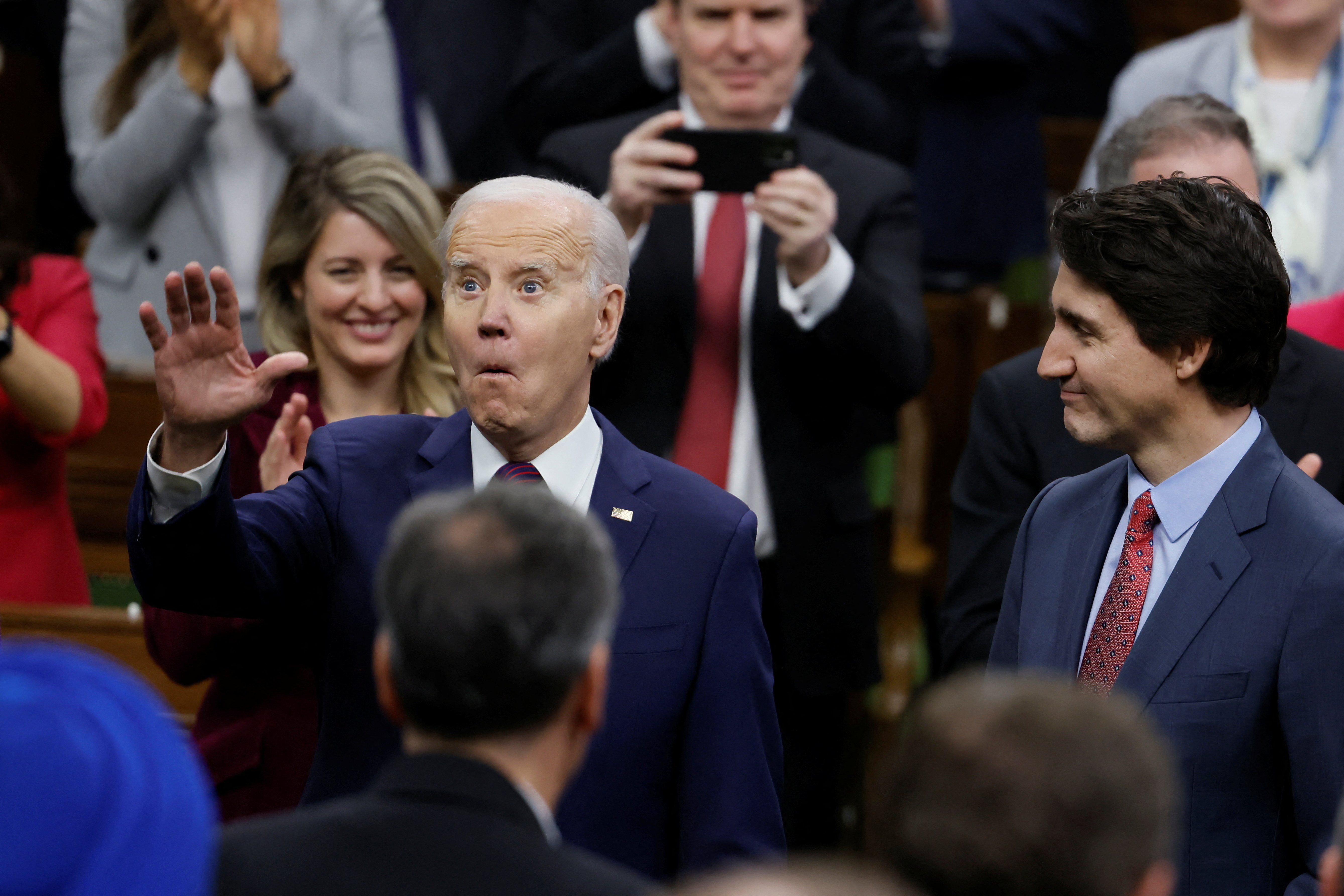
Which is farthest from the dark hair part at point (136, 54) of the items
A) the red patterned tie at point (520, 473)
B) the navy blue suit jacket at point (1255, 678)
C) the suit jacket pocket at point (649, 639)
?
the navy blue suit jacket at point (1255, 678)

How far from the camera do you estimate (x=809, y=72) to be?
439 centimetres

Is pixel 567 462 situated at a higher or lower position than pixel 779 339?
higher

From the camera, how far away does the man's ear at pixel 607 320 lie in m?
2.59

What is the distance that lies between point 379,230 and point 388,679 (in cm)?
190

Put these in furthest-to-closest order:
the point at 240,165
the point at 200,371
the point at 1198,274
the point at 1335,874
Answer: the point at 240,165 < the point at 1198,274 < the point at 200,371 < the point at 1335,874

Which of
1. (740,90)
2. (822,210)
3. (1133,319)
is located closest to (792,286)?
(822,210)

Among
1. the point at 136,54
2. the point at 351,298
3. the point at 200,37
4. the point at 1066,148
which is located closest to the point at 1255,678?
the point at 351,298

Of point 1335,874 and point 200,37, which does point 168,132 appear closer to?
point 200,37

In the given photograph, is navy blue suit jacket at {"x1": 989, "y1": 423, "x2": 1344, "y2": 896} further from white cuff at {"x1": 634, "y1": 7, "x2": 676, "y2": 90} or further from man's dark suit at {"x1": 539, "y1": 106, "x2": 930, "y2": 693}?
white cuff at {"x1": 634, "y1": 7, "x2": 676, "y2": 90}

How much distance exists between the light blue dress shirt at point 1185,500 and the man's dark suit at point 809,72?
7.20ft

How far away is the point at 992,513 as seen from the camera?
320 cm

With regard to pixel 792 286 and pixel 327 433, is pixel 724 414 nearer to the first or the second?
pixel 792 286

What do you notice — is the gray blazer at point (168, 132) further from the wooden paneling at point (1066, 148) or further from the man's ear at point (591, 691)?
the man's ear at point (591, 691)

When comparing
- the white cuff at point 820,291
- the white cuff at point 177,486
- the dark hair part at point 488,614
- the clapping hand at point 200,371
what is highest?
the dark hair part at point 488,614
